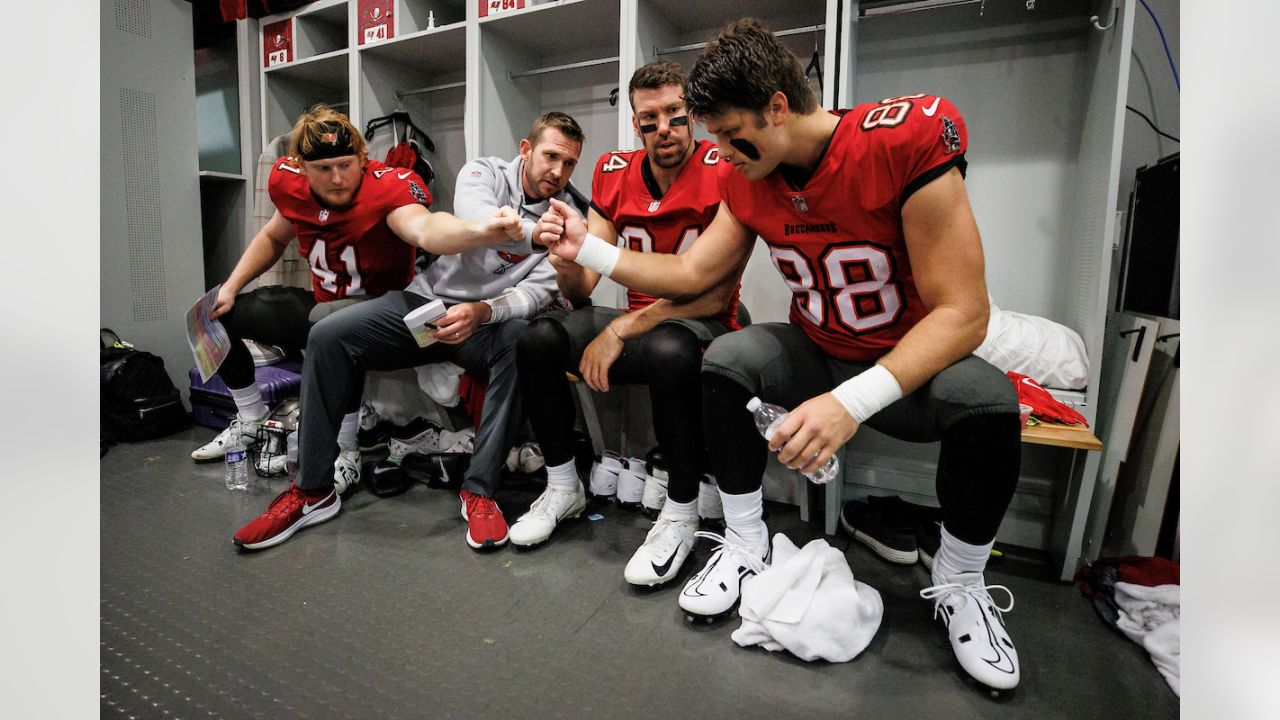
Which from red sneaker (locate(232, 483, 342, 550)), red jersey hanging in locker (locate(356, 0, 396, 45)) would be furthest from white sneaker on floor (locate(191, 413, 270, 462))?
red jersey hanging in locker (locate(356, 0, 396, 45))

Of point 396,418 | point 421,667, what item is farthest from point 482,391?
point 421,667

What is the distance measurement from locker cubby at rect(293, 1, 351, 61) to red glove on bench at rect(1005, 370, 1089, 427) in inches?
119

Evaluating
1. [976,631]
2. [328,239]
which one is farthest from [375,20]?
[976,631]

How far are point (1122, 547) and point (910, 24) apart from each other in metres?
1.62

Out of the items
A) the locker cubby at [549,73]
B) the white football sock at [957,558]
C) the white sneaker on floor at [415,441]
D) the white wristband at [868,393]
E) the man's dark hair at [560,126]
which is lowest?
the white sneaker on floor at [415,441]

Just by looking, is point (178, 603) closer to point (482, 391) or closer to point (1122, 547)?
point (482, 391)

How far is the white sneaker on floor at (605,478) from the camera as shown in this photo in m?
1.91

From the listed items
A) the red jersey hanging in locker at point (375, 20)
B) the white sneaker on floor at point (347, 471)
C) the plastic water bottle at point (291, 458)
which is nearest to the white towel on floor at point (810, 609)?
the white sneaker on floor at point (347, 471)

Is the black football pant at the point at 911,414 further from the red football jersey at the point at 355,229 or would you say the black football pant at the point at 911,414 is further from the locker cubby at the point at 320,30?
the locker cubby at the point at 320,30

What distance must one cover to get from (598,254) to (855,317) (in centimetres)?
57

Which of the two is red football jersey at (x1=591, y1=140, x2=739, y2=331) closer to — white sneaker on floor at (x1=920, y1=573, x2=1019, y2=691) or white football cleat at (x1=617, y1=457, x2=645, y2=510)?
white football cleat at (x1=617, y1=457, x2=645, y2=510)

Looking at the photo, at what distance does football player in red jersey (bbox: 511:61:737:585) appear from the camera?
148 centimetres

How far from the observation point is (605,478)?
6.27 feet

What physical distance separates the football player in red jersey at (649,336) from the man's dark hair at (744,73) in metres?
0.45
